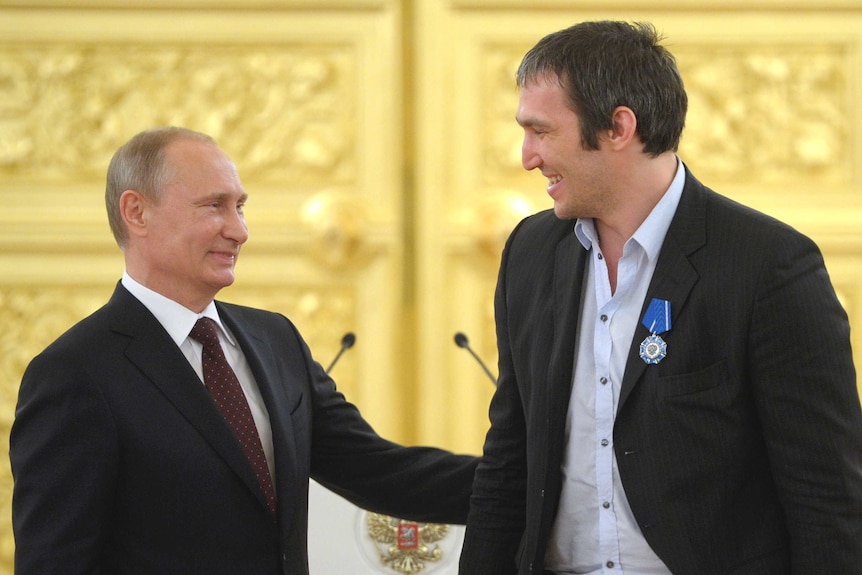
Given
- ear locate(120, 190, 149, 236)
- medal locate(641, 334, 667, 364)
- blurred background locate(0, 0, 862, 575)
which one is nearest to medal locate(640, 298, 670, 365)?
medal locate(641, 334, 667, 364)

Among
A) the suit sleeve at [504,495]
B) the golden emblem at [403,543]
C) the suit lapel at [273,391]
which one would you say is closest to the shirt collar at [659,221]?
the suit sleeve at [504,495]

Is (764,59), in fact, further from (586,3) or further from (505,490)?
(505,490)

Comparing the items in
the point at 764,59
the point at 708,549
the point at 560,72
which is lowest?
the point at 708,549

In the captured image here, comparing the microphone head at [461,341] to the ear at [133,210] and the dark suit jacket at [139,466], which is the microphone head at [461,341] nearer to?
the dark suit jacket at [139,466]

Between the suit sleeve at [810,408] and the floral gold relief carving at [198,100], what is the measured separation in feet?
9.38

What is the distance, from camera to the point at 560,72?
194 cm

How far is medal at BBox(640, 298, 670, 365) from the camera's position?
6.00 feet

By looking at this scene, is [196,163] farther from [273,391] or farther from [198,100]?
[198,100]

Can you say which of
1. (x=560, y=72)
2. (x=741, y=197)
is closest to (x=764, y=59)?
(x=741, y=197)

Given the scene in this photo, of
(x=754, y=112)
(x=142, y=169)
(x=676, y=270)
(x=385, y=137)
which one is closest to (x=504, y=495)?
(x=676, y=270)

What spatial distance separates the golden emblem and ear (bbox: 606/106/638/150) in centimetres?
130

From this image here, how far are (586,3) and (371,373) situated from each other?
1.62m

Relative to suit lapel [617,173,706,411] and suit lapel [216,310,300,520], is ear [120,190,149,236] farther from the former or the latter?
suit lapel [617,173,706,411]

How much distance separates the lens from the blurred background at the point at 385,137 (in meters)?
4.40
